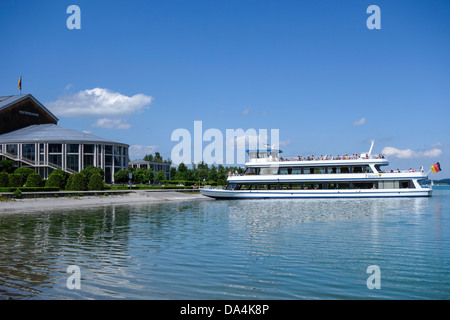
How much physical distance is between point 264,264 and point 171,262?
11.6 feet

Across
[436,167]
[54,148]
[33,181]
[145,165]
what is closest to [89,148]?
[54,148]

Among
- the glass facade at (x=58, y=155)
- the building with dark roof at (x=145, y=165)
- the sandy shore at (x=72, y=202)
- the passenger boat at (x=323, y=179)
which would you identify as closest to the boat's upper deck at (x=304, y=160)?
the passenger boat at (x=323, y=179)

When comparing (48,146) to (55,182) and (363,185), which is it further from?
(363,185)

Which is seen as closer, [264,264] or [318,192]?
[264,264]

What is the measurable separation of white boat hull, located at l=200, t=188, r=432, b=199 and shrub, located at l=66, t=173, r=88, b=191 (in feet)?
56.4

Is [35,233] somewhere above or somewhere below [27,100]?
below

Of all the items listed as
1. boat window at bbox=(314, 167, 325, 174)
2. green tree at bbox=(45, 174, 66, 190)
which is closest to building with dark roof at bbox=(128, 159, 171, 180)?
green tree at bbox=(45, 174, 66, 190)

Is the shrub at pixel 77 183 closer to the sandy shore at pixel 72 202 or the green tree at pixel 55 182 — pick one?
the green tree at pixel 55 182

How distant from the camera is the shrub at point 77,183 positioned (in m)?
56.1

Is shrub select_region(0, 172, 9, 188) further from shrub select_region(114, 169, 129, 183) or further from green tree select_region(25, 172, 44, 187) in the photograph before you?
shrub select_region(114, 169, 129, 183)

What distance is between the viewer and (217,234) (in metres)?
22.5

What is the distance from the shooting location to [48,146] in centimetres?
8625

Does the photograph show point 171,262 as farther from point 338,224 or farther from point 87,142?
point 87,142
